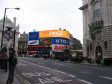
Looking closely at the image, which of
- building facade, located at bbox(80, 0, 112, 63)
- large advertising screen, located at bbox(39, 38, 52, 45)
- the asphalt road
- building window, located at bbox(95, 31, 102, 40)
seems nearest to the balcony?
building facade, located at bbox(80, 0, 112, 63)

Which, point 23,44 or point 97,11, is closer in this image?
point 97,11

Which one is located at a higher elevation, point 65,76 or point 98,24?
point 98,24

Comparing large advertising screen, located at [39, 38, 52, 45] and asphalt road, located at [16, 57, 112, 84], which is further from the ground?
large advertising screen, located at [39, 38, 52, 45]

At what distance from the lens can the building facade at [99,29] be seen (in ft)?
109

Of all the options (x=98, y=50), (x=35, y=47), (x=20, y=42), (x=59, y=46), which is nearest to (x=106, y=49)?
(x=98, y=50)

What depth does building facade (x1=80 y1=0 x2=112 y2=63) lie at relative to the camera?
33.3 metres

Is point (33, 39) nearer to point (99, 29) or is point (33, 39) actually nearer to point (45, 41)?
point (45, 41)

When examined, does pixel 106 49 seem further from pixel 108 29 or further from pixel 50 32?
pixel 50 32

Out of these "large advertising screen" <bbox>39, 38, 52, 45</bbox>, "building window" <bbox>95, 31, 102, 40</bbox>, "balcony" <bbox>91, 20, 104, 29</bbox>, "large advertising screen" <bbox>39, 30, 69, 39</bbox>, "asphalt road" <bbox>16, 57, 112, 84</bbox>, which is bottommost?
"asphalt road" <bbox>16, 57, 112, 84</bbox>

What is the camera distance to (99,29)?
35875mm

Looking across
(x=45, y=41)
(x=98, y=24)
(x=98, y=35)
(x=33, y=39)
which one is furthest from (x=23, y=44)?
(x=98, y=24)

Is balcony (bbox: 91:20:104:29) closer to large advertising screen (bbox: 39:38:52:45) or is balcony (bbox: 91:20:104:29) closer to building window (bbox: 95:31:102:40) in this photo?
building window (bbox: 95:31:102:40)

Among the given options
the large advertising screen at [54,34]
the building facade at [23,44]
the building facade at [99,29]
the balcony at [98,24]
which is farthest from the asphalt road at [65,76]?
the building facade at [23,44]

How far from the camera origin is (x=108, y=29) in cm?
3331
